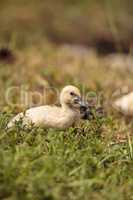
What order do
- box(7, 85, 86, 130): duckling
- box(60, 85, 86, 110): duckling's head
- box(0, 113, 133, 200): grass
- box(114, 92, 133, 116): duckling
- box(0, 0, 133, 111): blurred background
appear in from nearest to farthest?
1. box(0, 113, 133, 200): grass
2. box(7, 85, 86, 130): duckling
3. box(60, 85, 86, 110): duckling's head
4. box(114, 92, 133, 116): duckling
5. box(0, 0, 133, 111): blurred background

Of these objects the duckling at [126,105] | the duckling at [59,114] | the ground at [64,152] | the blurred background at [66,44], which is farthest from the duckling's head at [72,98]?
the blurred background at [66,44]

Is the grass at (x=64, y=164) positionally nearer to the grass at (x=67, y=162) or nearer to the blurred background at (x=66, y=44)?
the grass at (x=67, y=162)

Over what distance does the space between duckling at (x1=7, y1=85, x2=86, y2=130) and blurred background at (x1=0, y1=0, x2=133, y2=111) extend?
1569mm

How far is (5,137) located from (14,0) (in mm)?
10126

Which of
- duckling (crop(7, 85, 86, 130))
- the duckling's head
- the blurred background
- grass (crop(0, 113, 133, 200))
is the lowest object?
grass (crop(0, 113, 133, 200))

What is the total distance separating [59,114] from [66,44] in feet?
25.6

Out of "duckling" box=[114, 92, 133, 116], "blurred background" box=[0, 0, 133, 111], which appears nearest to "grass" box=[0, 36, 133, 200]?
"duckling" box=[114, 92, 133, 116]

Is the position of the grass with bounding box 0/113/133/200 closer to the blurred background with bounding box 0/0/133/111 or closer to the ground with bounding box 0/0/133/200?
the ground with bounding box 0/0/133/200

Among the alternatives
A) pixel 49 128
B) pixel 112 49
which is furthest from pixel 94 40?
pixel 49 128

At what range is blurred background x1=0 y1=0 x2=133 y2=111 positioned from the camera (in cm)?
820

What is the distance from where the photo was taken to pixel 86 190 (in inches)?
161

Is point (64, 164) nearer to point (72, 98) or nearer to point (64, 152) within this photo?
point (64, 152)

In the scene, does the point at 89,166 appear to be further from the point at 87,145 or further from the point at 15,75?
the point at 15,75

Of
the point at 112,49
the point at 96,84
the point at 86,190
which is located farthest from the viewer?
the point at 112,49
